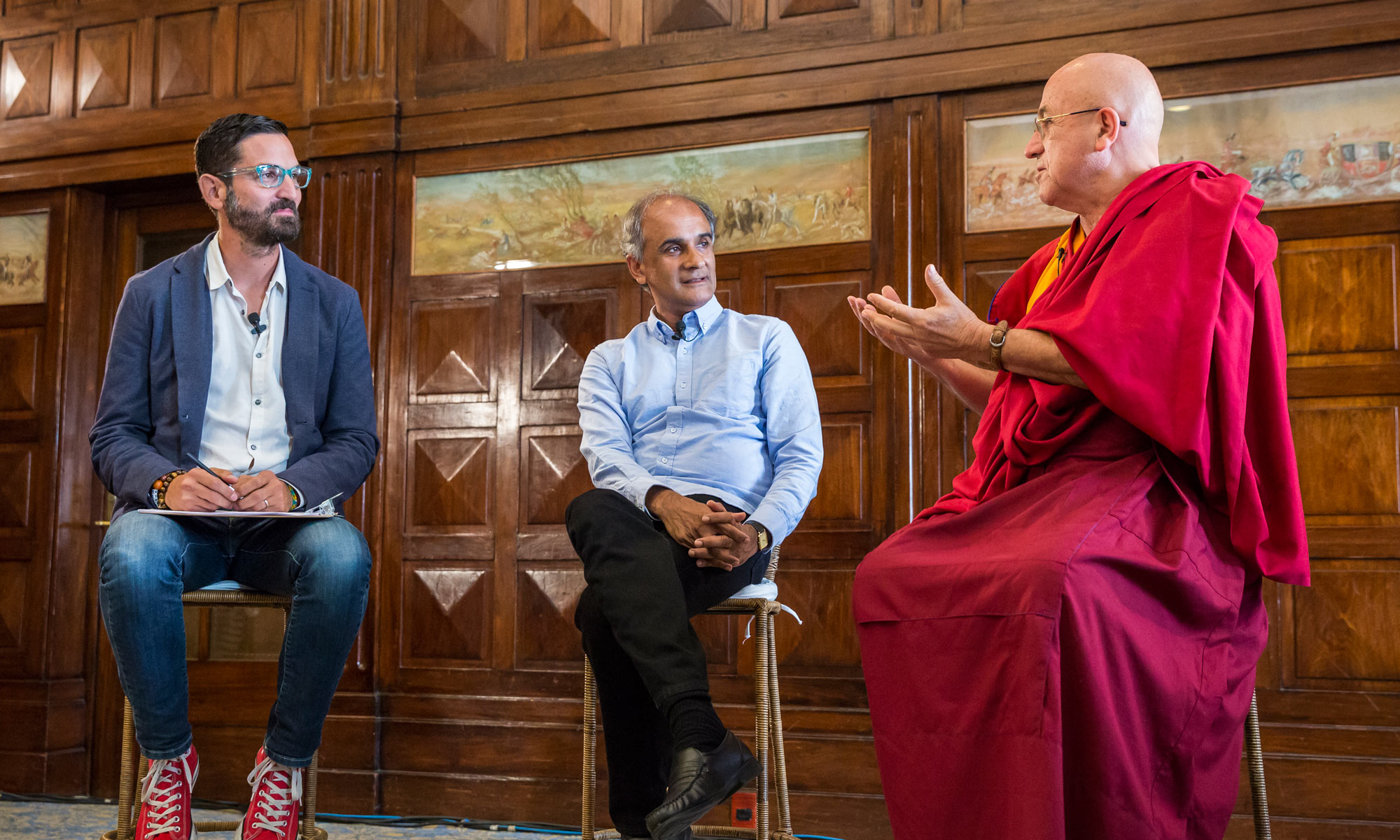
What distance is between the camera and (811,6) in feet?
12.2

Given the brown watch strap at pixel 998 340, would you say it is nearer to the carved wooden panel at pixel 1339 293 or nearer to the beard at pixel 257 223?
the carved wooden panel at pixel 1339 293

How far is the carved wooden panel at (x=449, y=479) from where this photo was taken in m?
3.94

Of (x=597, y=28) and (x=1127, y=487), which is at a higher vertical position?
(x=597, y=28)

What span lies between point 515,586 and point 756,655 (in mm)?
1571

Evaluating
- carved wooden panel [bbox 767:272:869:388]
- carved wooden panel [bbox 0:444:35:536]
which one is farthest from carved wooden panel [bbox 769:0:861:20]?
carved wooden panel [bbox 0:444:35:536]

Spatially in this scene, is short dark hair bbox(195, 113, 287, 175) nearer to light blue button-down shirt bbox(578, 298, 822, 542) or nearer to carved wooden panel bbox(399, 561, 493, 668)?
light blue button-down shirt bbox(578, 298, 822, 542)

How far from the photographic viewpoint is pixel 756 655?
2471 millimetres

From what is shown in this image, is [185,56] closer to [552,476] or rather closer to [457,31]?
[457,31]

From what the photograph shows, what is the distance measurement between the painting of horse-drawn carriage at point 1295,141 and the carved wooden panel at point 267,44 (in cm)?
272

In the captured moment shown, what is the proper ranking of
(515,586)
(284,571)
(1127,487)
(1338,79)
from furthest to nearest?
(515,586) < (1338,79) < (284,571) < (1127,487)

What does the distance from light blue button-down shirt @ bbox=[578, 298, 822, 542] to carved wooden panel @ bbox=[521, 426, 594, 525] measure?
0.95 meters

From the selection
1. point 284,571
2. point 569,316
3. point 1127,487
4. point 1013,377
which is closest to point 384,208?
point 569,316

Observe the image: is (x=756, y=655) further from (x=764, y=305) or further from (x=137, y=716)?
(x=764, y=305)

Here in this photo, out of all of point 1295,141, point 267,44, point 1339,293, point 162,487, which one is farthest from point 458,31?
point 1339,293
